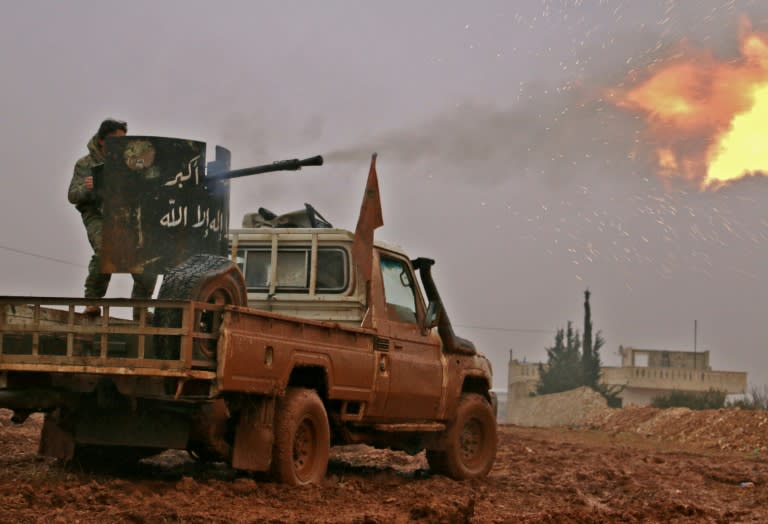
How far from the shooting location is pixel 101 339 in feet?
28.5

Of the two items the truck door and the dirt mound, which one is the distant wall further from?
the truck door

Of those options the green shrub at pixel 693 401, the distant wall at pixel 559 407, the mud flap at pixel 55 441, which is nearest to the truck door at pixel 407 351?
the mud flap at pixel 55 441

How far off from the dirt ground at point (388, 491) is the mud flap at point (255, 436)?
0.54ft

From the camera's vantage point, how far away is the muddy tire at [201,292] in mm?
8641

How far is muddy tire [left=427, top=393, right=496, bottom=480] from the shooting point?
12648 mm

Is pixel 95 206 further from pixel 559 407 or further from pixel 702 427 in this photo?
pixel 559 407

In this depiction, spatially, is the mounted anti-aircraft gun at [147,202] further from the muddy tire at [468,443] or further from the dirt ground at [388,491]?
the muddy tire at [468,443]

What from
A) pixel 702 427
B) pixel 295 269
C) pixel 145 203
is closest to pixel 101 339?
pixel 145 203

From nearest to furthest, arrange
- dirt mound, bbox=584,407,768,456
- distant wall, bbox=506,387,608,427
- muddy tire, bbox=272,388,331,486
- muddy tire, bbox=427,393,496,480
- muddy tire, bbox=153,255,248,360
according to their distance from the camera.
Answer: muddy tire, bbox=153,255,248,360 < muddy tire, bbox=272,388,331,486 < muddy tire, bbox=427,393,496,480 < dirt mound, bbox=584,407,768,456 < distant wall, bbox=506,387,608,427

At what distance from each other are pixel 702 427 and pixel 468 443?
18188 mm

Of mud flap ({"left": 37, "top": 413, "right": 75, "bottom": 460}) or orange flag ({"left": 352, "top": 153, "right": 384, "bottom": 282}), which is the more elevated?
orange flag ({"left": 352, "top": 153, "right": 384, "bottom": 282})

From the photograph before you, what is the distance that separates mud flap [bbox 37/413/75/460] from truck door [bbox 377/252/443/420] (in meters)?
3.01

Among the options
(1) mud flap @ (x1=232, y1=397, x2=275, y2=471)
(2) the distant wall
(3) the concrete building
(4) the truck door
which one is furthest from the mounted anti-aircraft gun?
(3) the concrete building

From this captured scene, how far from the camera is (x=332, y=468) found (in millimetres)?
12789
